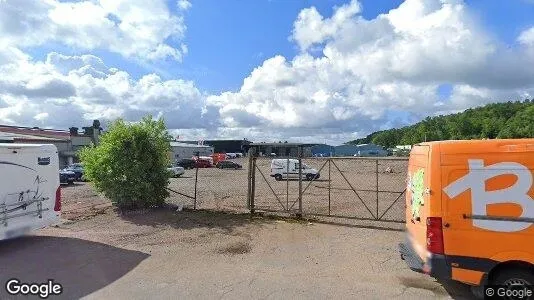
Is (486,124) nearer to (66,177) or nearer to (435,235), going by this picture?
(66,177)

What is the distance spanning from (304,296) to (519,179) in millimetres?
3221

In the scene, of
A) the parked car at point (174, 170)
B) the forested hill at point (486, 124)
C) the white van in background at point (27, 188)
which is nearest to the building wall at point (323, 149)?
the forested hill at point (486, 124)

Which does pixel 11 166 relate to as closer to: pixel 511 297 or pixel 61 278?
pixel 61 278

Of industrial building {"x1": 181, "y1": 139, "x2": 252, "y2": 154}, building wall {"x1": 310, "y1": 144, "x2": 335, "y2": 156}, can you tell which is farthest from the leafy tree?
industrial building {"x1": 181, "y1": 139, "x2": 252, "y2": 154}

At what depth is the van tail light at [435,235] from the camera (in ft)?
17.2

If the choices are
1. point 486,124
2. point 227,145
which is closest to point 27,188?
point 227,145

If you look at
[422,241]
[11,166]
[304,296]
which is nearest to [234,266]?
[304,296]

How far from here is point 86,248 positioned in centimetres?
812

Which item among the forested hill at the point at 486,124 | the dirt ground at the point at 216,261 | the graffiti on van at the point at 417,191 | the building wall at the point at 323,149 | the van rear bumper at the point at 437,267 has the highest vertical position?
the forested hill at the point at 486,124

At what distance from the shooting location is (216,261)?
740 centimetres

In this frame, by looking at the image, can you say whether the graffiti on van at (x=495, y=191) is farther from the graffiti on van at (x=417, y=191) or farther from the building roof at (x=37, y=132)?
the building roof at (x=37, y=132)

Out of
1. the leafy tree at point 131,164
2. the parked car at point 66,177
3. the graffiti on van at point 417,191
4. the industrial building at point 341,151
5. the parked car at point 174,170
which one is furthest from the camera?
the industrial building at point 341,151

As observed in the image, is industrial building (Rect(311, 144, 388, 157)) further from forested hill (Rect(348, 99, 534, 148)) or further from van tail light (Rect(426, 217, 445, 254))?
van tail light (Rect(426, 217, 445, 254))

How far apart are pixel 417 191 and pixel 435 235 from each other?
883mm
